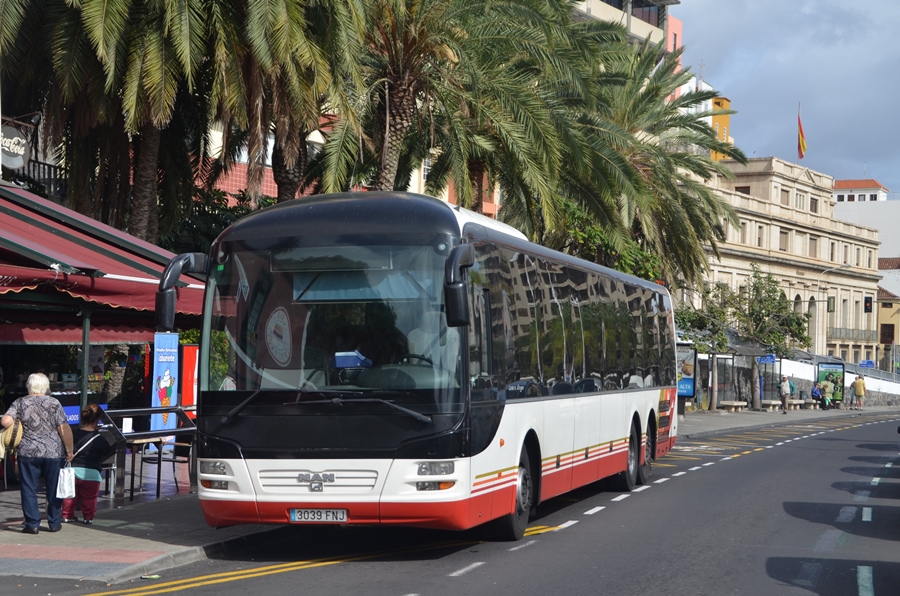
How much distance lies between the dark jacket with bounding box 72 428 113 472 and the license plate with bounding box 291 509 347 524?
10.2ft

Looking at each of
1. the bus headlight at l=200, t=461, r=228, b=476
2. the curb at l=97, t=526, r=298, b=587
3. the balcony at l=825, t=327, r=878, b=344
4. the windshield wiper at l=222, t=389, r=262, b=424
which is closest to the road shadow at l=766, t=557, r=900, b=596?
the windshield wiper at l=222, t=389, r=262, b=424

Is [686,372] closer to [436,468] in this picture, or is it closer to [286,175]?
[286,175]

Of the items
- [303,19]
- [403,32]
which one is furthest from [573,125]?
[303,19]

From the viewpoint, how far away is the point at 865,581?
9680 millimetres

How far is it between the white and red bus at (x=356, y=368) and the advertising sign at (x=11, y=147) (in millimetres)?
8719

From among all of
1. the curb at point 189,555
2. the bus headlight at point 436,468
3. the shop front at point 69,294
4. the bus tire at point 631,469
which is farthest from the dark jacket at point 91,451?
the bus tire at point 631,469

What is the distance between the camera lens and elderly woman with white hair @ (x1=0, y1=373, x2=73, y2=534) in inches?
444

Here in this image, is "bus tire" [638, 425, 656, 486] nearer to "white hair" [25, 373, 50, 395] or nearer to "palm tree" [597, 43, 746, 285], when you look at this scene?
"white hair" [25, 373, 50, 395]

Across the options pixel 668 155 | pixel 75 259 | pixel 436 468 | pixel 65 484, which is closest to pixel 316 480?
pixel 436 468

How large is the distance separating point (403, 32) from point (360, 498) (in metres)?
11.6

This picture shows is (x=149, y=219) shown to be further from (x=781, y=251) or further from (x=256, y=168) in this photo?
(x=781, y=251)

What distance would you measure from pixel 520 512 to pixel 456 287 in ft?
10.8

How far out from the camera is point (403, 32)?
776 inches

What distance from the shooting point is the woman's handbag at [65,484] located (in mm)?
11289
